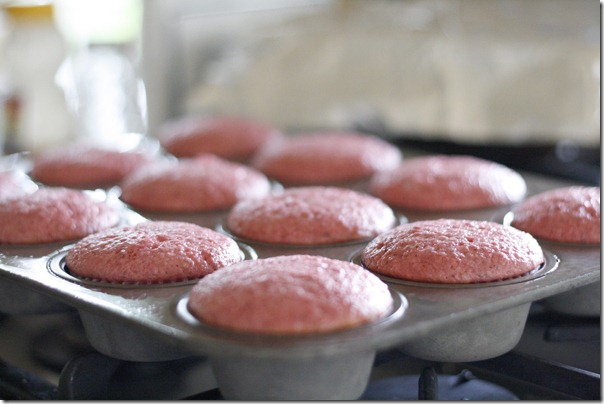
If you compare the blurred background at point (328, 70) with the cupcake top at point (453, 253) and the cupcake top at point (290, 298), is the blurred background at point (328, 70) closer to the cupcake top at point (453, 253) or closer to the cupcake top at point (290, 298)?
the cupcake top at point (453, 253)

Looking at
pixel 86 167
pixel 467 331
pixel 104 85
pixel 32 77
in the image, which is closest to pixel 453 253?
pixel 467 331

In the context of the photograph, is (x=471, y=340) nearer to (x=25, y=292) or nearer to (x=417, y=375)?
(x=417, y=375)

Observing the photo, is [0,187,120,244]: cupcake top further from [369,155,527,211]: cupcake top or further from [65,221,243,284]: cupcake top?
[369,155,527,211]: cupcake top

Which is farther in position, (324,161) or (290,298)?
(324,161)

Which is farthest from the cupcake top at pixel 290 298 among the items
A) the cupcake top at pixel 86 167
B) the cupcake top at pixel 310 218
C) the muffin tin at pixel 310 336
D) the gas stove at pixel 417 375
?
the cupcake top at pixel 86 167

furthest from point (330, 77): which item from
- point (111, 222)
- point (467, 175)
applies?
point (111, 222)

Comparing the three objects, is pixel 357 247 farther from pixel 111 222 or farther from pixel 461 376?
pixel 111 222

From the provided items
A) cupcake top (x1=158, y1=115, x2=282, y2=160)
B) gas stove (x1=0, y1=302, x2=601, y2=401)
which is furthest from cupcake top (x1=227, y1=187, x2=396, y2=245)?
cupcake top (x1=158, y1=115, x2=282, y2=160)
